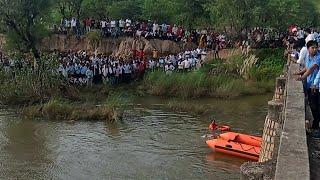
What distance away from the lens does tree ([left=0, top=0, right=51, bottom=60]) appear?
28773mm

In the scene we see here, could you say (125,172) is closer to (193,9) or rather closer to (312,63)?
(312,63)

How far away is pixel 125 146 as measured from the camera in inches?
722

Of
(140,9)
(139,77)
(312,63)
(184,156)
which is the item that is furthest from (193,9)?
(312,63)

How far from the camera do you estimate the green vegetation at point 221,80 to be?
27.2m

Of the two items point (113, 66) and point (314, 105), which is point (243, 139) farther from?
point (113, 66)

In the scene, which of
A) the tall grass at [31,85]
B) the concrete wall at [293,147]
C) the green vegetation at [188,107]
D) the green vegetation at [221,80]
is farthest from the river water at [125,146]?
the concrete wall at [293,147]

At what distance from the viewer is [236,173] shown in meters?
15.8

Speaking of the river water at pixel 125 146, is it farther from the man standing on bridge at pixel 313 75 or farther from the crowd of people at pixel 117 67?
the man standing on bridge at pixel 313 75

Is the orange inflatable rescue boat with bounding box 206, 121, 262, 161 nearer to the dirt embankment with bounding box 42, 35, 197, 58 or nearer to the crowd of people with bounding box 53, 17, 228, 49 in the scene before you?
the crowd of people with bounding box 53, 17, 228, 49

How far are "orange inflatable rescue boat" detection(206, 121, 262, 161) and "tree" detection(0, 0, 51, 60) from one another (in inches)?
568

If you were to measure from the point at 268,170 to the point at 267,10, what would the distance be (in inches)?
1121

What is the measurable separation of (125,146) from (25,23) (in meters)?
14.0

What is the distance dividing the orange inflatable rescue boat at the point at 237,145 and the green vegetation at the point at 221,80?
9689 mm

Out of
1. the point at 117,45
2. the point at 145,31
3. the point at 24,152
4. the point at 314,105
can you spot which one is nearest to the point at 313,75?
the point at 314,105
